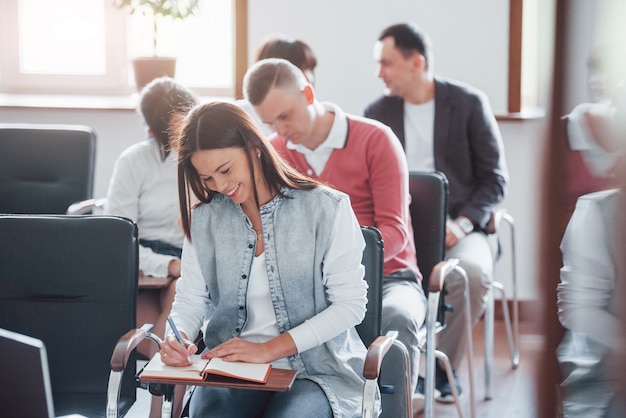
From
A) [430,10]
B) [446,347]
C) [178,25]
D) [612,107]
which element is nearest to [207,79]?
[178,25]

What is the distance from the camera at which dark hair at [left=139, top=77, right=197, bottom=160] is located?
9.02ft

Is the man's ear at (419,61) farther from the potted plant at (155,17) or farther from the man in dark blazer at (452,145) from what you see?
the potted plant at (155,17)

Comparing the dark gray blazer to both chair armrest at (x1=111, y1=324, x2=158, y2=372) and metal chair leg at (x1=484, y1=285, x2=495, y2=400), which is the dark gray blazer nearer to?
metal chair leg at (x1=484, y1=285, x2=495, y2=400)

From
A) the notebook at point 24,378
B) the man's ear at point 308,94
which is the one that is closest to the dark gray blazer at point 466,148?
the man's ear at point 308,94

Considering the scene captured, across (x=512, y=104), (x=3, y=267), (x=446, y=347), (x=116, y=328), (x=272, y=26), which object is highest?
(x=272, y=26)

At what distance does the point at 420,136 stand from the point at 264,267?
154 centimetres

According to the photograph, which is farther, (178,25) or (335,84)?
(178,25)

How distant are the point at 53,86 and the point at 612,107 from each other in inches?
166

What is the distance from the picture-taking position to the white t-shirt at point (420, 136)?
3.21 m

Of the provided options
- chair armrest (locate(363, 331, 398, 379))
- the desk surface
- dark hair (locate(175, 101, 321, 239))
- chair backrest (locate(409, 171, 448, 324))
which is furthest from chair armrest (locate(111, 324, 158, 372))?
chair backrest (locate(409, 171, 448, 324))

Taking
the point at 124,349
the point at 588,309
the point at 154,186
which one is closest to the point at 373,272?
the point at 124,349

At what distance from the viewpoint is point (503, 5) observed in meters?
3.82

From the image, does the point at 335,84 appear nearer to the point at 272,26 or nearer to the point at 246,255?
the point at 272,26

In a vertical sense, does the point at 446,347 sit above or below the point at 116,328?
below
